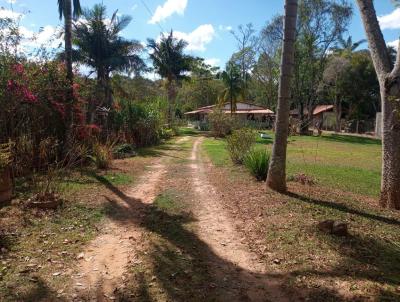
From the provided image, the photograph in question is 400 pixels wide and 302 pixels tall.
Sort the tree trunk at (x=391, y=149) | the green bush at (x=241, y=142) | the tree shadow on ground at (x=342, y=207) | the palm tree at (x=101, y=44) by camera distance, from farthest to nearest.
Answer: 1. the palm tree at (x=101, y=44)
2. the green bush at (x=241, y=142)
3. the tree trunk at (x=391, y=149)
4. the tree shadow on ground at (x=342, y=207)

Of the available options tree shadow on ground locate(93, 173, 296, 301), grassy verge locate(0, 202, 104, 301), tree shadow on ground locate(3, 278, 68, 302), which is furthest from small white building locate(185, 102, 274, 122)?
tree shadow on ground locate(3, 278, 68, 302)

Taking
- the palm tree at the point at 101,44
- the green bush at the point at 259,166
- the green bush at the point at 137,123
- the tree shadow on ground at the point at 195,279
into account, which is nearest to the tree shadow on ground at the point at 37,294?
the tree shadow on ground at the point at 195,279

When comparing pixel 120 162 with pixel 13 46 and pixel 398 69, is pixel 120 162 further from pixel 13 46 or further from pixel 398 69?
pixel 398 69

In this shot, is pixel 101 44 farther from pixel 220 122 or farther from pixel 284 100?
pixel 284 100

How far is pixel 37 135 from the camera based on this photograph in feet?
40.9

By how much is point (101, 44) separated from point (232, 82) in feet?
64.5

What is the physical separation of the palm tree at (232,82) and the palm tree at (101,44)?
654 inches

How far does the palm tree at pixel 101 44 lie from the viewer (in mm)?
28094

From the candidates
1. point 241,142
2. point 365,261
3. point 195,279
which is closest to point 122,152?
point 241,142

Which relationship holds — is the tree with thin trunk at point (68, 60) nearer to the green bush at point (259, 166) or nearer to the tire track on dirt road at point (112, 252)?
the tire track on dirt road at point (112, 252)

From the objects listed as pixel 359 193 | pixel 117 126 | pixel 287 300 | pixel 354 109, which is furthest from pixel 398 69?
pixel 354 109

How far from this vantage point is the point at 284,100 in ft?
28.3

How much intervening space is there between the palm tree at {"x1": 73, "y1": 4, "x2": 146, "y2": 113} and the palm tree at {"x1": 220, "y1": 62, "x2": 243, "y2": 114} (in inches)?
654

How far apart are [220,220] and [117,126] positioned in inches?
581
